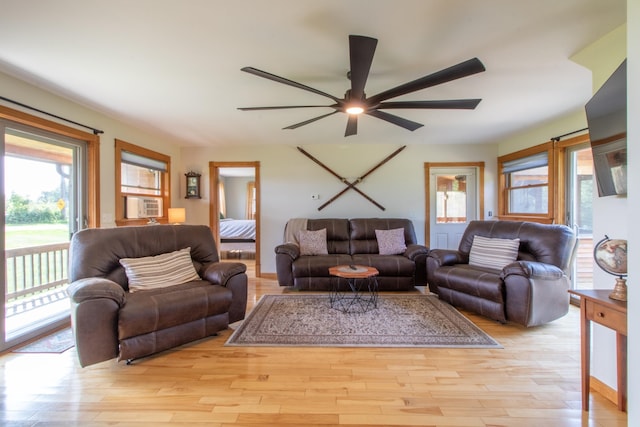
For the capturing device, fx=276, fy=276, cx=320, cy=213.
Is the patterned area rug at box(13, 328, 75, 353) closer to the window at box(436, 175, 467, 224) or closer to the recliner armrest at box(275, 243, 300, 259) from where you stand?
the recliner armrest at box(275, 243, 300, 259)

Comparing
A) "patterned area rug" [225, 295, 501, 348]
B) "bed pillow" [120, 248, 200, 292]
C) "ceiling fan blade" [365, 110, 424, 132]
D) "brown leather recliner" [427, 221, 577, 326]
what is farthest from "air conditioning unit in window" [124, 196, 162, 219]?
"brown leather recliner" [427, 221, 577, 326]

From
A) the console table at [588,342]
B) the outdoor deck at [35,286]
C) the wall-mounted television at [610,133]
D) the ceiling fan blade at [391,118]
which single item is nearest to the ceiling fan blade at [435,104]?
the ceiling fan blade at [391,118]

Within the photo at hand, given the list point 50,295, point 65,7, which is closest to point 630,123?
point 65,7

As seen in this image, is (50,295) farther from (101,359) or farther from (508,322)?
(508,322)

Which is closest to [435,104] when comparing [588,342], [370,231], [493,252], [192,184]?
[588,342]

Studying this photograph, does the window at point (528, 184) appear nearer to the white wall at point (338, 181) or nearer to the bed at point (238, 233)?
the white wall at point (338, 181)

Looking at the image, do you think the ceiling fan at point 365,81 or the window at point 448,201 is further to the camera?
the window at point 448,201

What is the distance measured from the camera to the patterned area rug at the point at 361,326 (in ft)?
7.97

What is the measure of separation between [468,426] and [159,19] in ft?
9.54

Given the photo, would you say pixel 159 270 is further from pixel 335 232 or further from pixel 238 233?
pixel 238 233

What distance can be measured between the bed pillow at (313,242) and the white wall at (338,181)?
1.96 ft

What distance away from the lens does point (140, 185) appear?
13.3ft

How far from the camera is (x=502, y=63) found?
7.01 feet

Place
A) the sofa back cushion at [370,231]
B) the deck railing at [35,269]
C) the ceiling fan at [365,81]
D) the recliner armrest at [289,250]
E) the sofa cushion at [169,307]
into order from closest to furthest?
1. the ceiling fan at [365,81]
2. the sofa cushion at [169,307]
3. the deck railing at [35,269]
4. the recliner armrest at [289,250]
5. the sofa back cushion at [370,231]
